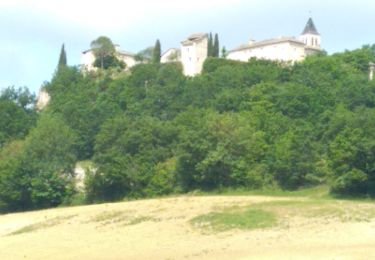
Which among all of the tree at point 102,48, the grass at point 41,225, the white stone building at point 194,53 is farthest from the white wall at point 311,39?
the grass at point 41,225

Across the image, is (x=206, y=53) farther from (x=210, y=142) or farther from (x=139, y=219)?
(x=139, y=219)

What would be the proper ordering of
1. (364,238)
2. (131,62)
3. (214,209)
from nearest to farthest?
(364,238) → (214,209) → (131,62)

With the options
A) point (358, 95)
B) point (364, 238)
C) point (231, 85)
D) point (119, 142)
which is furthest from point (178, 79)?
point (364, 238)

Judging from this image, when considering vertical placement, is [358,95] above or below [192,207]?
above

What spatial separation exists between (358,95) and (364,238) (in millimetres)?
63100

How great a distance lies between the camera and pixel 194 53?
140375 mm

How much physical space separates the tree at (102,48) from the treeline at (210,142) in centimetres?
2291

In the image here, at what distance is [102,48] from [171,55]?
14679 mm

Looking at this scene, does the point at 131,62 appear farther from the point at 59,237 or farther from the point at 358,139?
the point at 59,237

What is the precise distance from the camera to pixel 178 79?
4951 inches

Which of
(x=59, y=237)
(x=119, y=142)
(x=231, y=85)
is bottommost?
(x=59, y=237)

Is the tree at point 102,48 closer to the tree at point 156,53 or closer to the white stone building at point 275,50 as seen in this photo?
the tree at point 156,53

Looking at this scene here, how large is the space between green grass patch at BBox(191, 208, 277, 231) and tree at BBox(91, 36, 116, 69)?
88.3 meters

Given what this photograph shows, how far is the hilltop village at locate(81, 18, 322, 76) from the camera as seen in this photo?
14075 centimetres
